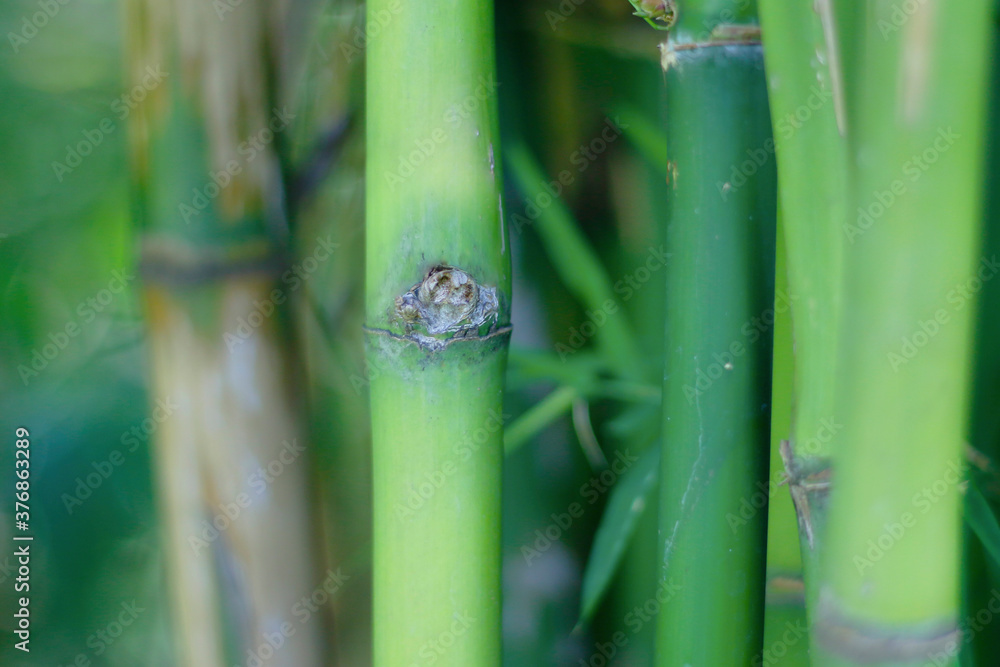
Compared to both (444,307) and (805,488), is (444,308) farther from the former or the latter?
(805,488)

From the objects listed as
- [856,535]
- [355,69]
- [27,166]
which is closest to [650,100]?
[355,69]

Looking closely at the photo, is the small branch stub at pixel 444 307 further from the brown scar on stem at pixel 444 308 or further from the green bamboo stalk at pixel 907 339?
the green bamboo stalk at pixel 907 339

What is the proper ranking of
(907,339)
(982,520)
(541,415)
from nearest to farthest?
(907,339) → (982,520) → (541,415)

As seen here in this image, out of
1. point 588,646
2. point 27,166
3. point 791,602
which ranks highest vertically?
point 27,166

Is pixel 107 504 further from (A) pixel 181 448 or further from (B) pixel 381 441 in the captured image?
(B) pixel 381 441

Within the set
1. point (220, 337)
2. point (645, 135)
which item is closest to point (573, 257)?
point (645, 135)

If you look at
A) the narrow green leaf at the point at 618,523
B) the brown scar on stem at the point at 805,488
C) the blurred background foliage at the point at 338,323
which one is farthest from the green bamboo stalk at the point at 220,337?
the brown scar on stem at the point at 805,488

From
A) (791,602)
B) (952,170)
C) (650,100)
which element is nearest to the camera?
(952,170)
